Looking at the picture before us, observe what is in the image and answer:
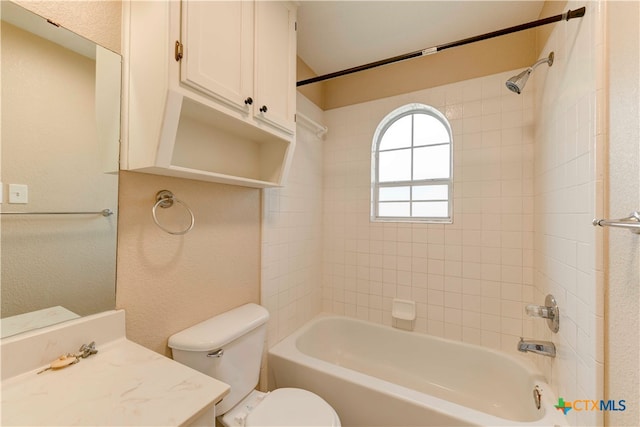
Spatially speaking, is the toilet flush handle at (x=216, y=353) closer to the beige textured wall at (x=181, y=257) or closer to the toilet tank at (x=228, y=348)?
the toilet tank at (x=228, y=348)

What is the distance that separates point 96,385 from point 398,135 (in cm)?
234

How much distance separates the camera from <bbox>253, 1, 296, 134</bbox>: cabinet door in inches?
48.5

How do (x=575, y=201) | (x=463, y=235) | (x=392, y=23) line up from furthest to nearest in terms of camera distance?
(x=463, y=235) → (x=392, y=23) → (x=575, y=201)

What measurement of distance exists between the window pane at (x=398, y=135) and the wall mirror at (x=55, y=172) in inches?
74.5

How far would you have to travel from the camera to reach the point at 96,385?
71 cm

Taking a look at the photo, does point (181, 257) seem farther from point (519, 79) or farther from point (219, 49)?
point (519, 79)

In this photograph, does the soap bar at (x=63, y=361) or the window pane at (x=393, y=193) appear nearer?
the soap bar at (x=63, y=361)

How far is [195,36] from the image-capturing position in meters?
0.94

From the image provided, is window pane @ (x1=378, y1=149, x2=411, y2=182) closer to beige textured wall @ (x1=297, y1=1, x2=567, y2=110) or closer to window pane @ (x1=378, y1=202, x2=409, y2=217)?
window pane @ (x1=378, y1=202, x2=409, y2=217)

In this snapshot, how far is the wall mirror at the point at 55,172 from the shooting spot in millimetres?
748

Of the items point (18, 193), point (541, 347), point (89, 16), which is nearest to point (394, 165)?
point (541, 347)

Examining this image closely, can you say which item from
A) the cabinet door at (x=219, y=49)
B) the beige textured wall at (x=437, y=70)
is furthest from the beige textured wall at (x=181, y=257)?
the beige textured wall at (x=437, y=70)

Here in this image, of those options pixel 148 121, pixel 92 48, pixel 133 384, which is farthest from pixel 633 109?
pixel 92 48

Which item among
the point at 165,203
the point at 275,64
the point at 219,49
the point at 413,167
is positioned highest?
the point at 275,64
